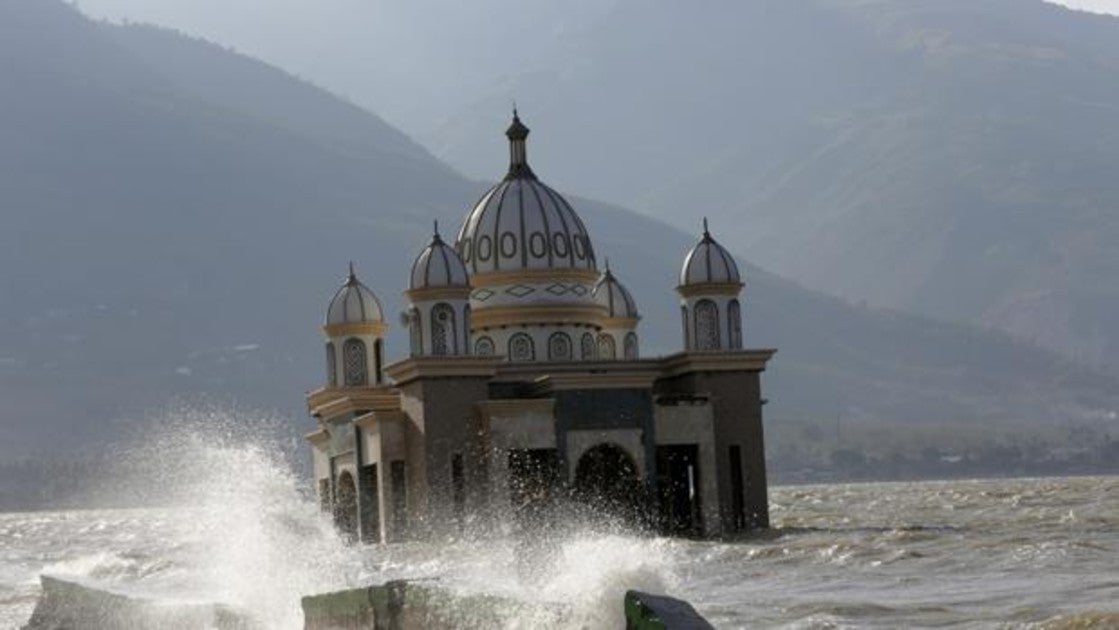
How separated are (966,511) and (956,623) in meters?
57.4

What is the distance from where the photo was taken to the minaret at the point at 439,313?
5788 cm

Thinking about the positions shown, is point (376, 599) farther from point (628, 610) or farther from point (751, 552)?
point (751, 552)

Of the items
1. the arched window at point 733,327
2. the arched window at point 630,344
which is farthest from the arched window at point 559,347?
the arched window at point 630,344

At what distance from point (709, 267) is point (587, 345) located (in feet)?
16.8

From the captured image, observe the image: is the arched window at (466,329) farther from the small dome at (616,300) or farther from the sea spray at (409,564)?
the small dome at (616,300)

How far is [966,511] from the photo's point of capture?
283 ft

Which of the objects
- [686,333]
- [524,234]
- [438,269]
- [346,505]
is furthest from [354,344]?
[686,333]

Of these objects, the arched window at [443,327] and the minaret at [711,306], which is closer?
the arched window at [443,327]

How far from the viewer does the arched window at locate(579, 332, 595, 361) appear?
63.5 meters

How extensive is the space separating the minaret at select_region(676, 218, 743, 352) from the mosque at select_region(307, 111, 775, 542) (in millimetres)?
40

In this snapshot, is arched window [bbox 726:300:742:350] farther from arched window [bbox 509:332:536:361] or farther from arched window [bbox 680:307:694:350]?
arched window [bbox 509:332:536:361]

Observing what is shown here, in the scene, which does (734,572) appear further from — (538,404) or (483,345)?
(483,345)

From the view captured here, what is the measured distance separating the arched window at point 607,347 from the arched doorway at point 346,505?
7.95 metres

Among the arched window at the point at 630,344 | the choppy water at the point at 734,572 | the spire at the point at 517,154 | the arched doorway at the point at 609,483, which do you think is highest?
the spire at the point at 517,154
